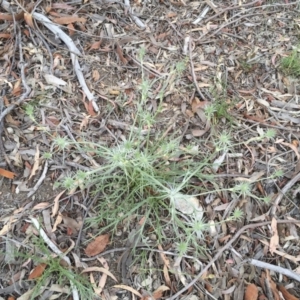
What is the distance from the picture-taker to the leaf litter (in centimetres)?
172

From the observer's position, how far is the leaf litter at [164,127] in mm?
1723

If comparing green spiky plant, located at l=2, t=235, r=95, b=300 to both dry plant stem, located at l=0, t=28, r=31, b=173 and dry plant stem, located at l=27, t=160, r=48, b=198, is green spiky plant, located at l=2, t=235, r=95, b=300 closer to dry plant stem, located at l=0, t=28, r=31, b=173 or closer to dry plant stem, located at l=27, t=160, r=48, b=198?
dry plant stem, located at l=27, t=160, r=48, b=198

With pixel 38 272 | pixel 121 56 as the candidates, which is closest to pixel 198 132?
pixel 121 56

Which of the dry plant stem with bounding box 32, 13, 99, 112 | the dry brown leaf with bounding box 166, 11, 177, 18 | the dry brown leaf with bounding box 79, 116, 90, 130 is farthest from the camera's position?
the dry brown leaf with bounding box 166, 11, 177, 18

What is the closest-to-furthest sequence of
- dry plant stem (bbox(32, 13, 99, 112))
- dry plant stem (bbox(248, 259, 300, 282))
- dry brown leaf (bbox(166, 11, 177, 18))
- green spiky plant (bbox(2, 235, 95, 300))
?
green spiky plant (bbox(2, 235, 95, 300)) → dry plant stem (bbox(248, 259, 300, 282)) → dry plant stem (bbox(32, 13, 99, 112)) → dry brown leaf (bbox(166, 11, 177, 18))

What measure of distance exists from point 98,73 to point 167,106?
0.36 m

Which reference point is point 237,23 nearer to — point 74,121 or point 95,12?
point 95,12

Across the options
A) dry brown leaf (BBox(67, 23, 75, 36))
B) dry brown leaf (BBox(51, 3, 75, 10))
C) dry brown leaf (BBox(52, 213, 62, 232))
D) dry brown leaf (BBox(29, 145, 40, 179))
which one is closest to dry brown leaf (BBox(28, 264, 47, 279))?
dry brown leaf (BBox(52, 213, 62, 232))

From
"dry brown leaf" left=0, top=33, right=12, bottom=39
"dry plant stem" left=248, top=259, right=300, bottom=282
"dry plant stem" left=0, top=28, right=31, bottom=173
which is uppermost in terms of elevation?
"dry brown leaf" left=0, top=33, right=12, bottom=39

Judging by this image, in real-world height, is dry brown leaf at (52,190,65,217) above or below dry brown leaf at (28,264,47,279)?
above

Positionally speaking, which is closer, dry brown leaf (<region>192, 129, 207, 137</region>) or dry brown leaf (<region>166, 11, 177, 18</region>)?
dry brown leaf (<region>192, 129, 207, 137</region>)

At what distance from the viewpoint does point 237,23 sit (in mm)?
2381

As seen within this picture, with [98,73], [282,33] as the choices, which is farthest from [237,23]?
[98,73]

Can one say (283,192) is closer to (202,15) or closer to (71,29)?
(202,15)
